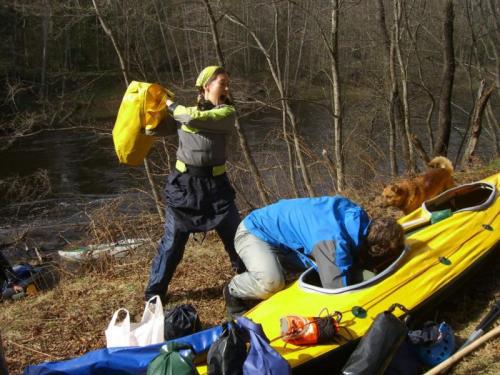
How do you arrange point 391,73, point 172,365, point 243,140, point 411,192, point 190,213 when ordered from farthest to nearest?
point 391,73
point 243,140
point 411,192
point 190,213
point 172,365

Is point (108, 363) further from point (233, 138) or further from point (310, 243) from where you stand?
point (233, 138)

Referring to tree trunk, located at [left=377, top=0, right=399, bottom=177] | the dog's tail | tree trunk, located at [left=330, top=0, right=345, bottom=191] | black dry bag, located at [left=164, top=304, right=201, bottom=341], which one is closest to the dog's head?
the dog's tail

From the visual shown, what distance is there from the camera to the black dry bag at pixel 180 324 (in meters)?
3.51

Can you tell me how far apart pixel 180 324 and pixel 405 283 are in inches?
62.0

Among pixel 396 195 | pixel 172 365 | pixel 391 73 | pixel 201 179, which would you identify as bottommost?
pixel 396 195

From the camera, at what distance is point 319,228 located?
336cm

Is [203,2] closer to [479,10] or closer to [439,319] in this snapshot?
[439,319]

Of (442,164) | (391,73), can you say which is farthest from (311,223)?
(391,73)

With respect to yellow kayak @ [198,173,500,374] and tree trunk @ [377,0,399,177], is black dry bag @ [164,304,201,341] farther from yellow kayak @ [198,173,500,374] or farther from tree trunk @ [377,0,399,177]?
tree trunk @ [377,0,399,177]

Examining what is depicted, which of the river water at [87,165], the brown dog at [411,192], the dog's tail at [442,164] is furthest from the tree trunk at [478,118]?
the brown dog at [411,192]

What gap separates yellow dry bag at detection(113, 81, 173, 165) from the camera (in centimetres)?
389

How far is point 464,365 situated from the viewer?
3.02 m

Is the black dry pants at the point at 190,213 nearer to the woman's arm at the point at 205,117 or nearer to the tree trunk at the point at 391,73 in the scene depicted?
the woman's arm at the point at 205,117

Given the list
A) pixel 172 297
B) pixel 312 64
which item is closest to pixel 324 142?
pixel 312 64
